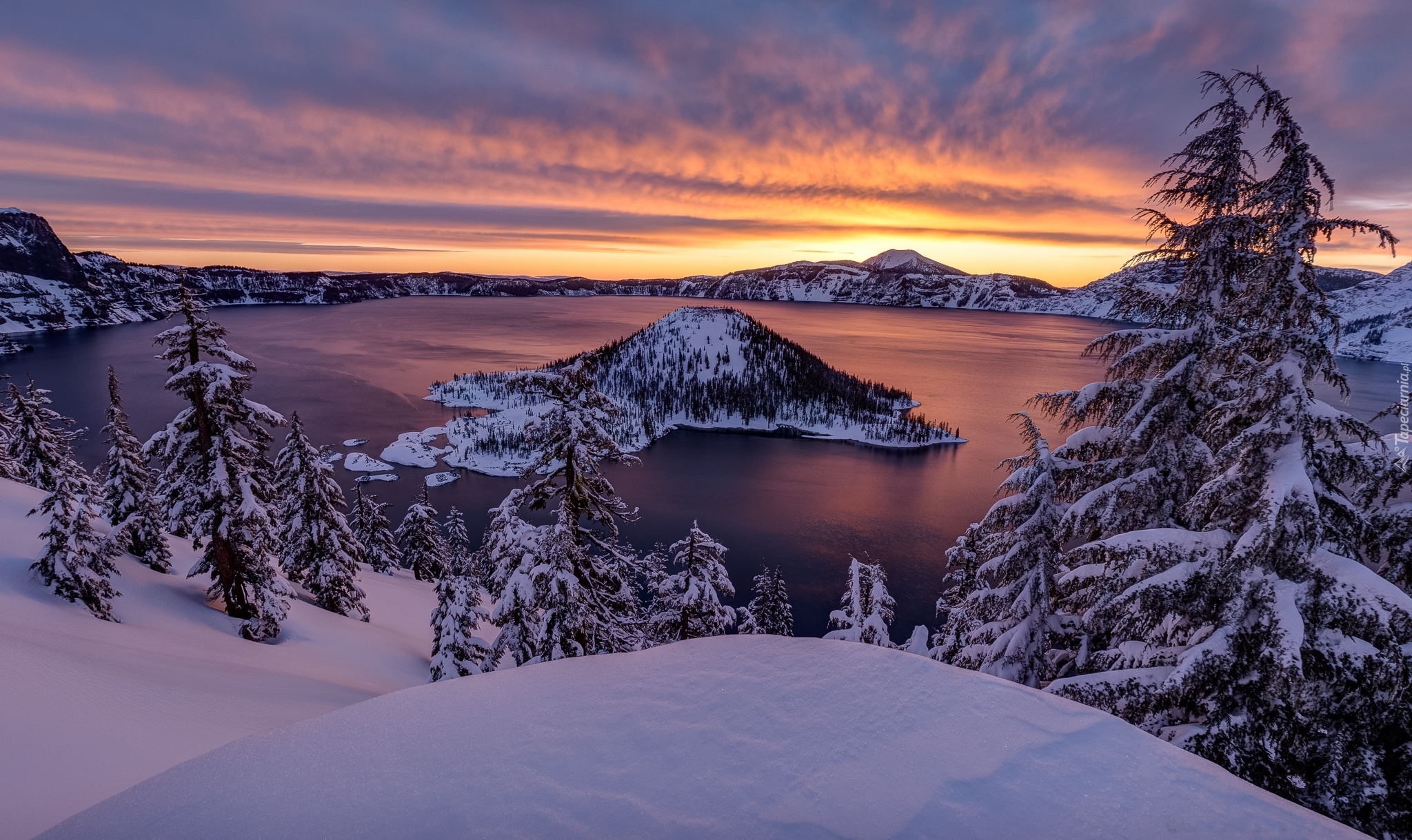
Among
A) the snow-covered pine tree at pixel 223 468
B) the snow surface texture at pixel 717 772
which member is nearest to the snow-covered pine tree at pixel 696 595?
the snow-covered pine tree at pixel 223 468

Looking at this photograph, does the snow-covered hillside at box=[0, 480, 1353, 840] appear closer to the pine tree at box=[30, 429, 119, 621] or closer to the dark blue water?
the pine tree at box=[30, 429, 119, 621]

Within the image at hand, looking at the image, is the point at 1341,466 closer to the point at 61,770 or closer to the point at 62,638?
the point at 61,770

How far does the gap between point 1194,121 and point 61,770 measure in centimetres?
1943

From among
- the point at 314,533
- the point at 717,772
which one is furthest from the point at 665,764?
the point at 314,533

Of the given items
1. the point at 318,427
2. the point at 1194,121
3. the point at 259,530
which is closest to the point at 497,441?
the point at 318,427

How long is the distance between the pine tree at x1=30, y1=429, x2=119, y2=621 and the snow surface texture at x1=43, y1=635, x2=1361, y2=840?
16.9 metres

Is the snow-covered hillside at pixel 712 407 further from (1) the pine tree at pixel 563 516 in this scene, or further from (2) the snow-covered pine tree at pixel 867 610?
(1) the pine tree at pixel 563 516

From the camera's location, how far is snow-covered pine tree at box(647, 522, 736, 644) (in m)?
21.7

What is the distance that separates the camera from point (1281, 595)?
6.67 meters

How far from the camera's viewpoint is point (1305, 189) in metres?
7.60

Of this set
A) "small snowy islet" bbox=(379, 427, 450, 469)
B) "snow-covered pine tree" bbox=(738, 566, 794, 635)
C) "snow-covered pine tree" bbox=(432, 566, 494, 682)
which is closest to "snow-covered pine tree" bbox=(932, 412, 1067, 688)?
"snow-covered pine tree" bbox=(432, 566, 494, 682)

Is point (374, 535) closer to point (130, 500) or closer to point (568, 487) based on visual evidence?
point (130, 500)

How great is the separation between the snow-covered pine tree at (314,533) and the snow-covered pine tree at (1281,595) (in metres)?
29.7

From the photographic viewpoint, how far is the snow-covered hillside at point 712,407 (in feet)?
367
